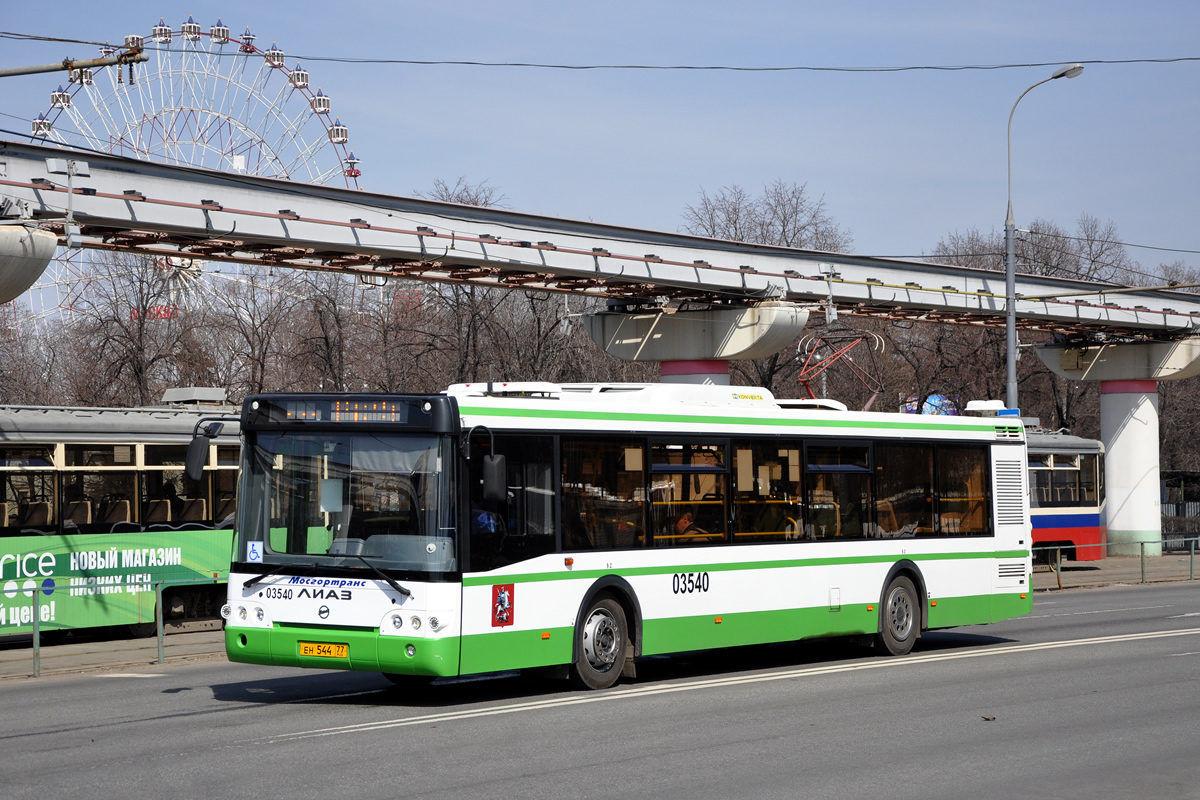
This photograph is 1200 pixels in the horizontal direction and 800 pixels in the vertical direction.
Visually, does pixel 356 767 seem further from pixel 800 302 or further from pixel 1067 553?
pixel 1067 553

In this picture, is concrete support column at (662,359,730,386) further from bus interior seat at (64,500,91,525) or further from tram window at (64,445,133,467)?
bus interior seat at (64,500,91,525)

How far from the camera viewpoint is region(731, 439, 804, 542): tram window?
14.8m

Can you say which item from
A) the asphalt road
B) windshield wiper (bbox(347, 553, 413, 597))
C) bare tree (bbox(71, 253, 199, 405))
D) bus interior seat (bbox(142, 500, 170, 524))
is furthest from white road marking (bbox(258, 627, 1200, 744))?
bare tree (bbox(71, 253, 199, 405))

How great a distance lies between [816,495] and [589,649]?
3.75m

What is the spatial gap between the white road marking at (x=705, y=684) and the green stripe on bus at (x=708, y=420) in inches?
99.8

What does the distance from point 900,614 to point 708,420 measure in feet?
12.9

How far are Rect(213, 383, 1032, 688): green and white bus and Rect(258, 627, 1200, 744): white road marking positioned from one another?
14.1 inches

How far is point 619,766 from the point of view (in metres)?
9.38

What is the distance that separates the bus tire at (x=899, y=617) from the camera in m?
16.4

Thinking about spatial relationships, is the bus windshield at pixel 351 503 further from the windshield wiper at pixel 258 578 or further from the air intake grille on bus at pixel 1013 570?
the air intake grille on bus at pixel 1013 570

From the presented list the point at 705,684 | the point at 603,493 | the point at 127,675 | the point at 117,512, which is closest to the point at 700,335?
the point at 117,512

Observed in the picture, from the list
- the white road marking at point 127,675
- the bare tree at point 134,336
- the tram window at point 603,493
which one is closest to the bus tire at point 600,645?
the tram window at point 603,493

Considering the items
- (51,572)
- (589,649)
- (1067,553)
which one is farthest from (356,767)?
(1067,553)

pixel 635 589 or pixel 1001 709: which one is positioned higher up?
pixel 635 589
